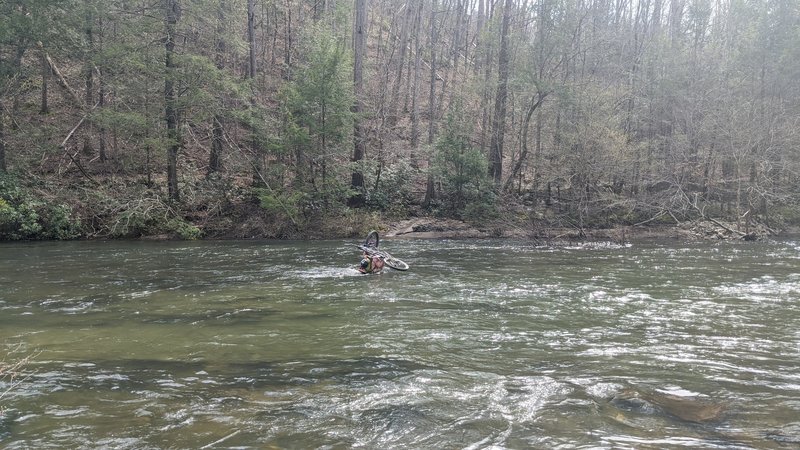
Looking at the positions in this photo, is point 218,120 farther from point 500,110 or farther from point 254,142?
point 500,110

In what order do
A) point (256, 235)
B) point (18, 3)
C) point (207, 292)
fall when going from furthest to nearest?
point (256, 235) < point (18, 3) < point (207, 292)

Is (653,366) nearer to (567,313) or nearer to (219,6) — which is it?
(567,313)

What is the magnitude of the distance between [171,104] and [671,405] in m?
21.0

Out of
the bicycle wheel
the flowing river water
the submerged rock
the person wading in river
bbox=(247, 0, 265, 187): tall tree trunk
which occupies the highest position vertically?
bbox=(247, 0, 265, 187): tall tree trunk

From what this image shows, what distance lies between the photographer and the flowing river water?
4965 millimetres

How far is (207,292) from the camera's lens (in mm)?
11414

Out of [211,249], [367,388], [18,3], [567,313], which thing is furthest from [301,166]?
[367,388]

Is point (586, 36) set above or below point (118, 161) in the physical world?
above

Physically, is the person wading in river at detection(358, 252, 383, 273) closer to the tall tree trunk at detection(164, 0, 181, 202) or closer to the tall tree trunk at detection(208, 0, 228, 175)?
the tall tree trunk at detection(164, 0, 181, 202)

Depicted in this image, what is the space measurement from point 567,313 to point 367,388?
5.02 metres

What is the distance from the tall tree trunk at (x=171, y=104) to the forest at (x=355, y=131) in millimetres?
85

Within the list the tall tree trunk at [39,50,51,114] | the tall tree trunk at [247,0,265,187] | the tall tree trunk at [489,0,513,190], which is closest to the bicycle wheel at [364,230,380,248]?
the tall tree trunk at [247,0,265,187]

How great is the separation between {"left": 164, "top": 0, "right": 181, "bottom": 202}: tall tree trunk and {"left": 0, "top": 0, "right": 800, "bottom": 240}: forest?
0.09 metres

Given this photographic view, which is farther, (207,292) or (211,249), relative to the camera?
(211,249)
